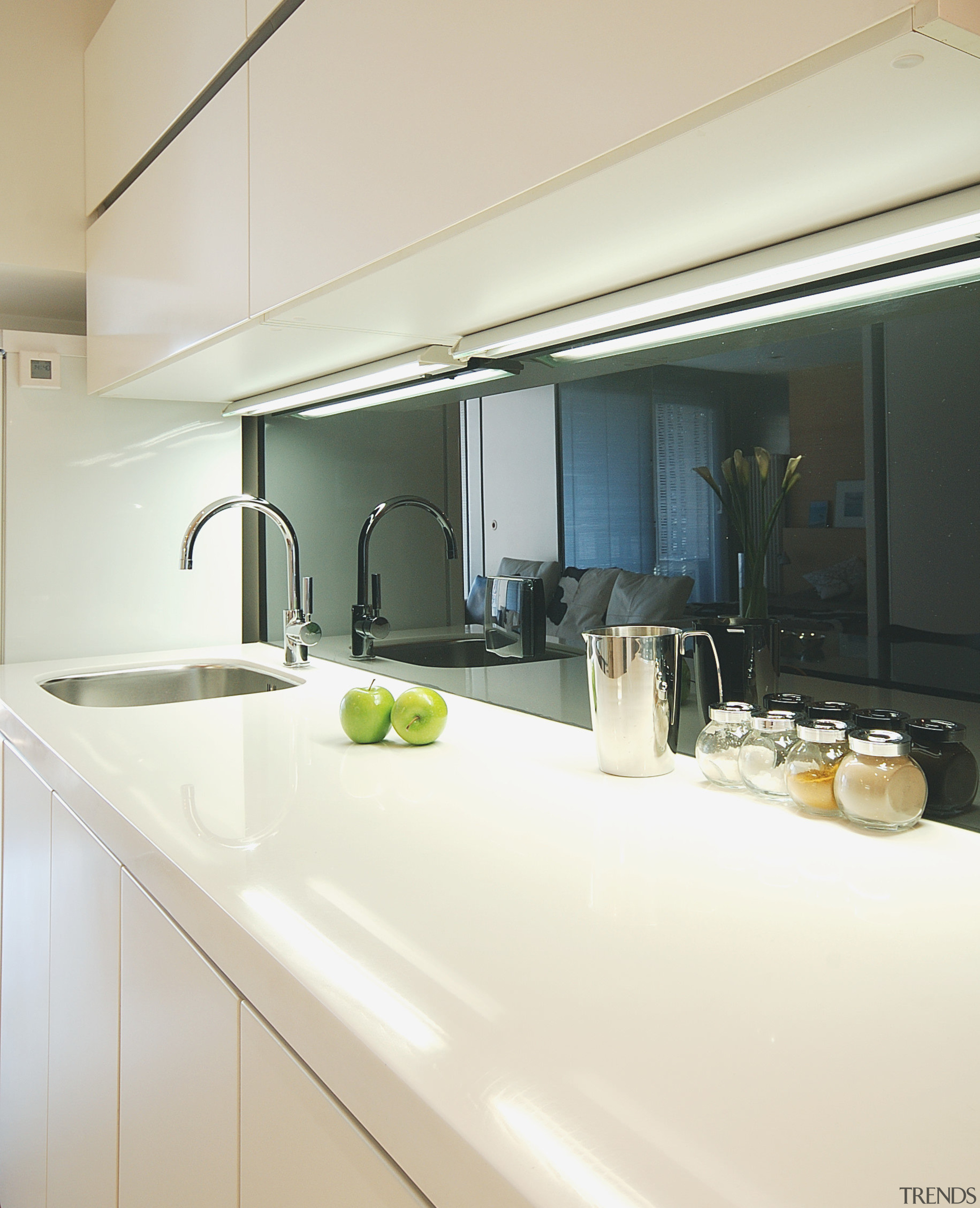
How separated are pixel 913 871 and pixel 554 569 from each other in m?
0.87

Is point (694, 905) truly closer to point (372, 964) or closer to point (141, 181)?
point (372, 964)

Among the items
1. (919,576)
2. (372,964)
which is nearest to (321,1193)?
(372,964)

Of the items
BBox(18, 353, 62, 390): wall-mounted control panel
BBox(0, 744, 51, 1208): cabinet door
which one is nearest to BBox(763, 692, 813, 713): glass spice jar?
BBox(0, 744, 51, 1208): cabinet door

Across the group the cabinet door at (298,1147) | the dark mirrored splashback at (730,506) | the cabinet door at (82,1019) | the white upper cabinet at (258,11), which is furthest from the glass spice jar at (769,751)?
the white upper cabinet at (258,11)

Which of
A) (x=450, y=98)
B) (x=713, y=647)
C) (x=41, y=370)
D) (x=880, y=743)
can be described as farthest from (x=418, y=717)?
(x=41, y=370)

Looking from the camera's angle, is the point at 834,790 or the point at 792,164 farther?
the point at 834,790

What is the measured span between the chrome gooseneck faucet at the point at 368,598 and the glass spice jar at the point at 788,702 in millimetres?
1041

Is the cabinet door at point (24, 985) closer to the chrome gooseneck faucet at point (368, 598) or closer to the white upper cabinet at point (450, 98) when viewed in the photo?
the chrome gooseneck faucet at point (368, 598)

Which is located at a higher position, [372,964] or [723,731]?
[723,731]

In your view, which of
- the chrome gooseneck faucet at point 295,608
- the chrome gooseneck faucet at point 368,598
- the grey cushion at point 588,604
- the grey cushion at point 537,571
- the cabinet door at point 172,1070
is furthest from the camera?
the chrome gooseneck faucet at point 295,608

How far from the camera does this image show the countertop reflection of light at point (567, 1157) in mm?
472

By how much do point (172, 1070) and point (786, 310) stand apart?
115 centimetres

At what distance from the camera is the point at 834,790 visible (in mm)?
1038

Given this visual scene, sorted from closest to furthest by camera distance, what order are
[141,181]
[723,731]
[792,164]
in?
1. [792,164]
2. [723,731]
3. [141,181]
